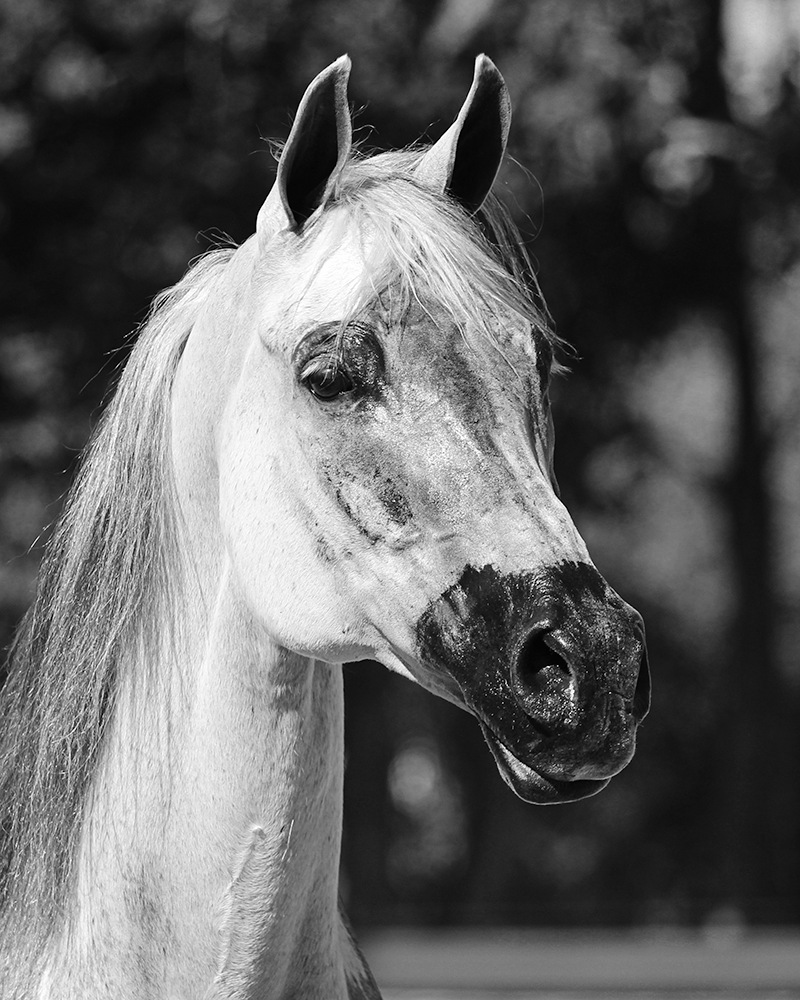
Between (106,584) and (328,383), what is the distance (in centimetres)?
55

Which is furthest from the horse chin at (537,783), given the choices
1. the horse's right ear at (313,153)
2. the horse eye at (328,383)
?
the horse's right ear at (313,153)

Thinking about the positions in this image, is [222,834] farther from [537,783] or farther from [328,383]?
[328,383]

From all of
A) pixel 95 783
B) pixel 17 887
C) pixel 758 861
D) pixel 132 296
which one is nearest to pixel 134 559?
pixel 95 783

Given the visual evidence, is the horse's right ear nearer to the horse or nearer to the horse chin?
the horse

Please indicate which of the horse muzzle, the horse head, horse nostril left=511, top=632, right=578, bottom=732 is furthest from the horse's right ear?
horse nostril left=511, top=632, right=578, bottom=732

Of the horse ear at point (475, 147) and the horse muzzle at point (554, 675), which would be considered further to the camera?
the horse ear at point (475, 147)

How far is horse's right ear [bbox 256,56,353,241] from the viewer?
1.99 metres

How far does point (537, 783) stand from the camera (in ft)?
5.57

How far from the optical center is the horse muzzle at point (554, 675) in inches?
65.2

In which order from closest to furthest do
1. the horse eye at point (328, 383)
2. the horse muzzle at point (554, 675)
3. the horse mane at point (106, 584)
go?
1. the horse muzzle at point (554, 675)
2. the horse eye at point (328, 383)
3. the horse mane at point (106, 584)

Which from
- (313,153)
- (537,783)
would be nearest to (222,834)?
(537,783)

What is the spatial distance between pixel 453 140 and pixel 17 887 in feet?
4.57

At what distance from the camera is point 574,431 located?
9859 millimetres

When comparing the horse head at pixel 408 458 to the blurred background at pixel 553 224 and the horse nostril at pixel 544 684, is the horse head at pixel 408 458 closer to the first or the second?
the horse nostril at pixel 544 684
